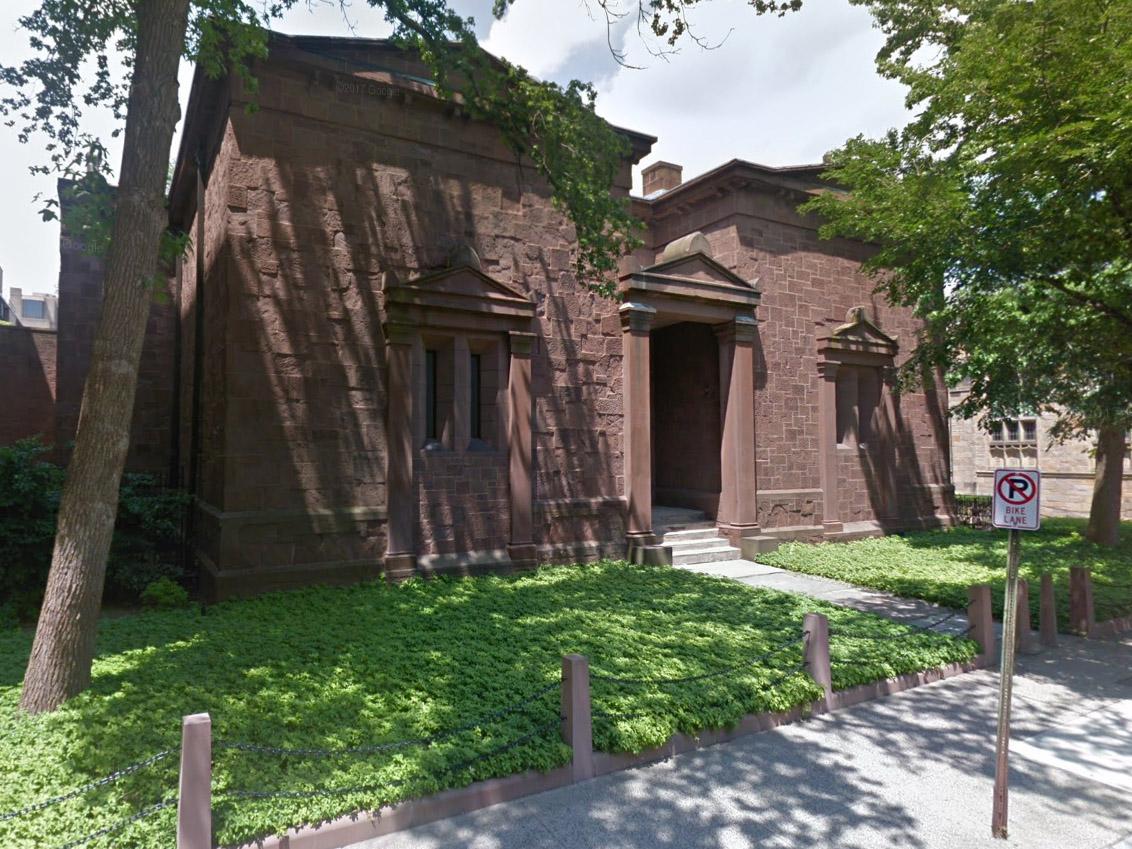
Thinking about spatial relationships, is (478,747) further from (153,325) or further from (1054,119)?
(153,325)

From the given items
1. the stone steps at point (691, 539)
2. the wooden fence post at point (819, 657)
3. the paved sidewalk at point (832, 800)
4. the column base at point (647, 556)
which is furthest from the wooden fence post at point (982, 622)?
the stone steps at point (691, 539)

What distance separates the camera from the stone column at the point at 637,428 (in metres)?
12.0

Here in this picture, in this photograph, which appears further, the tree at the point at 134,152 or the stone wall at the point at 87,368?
the stone wall at the point at 87,368

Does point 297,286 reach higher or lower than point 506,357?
higher

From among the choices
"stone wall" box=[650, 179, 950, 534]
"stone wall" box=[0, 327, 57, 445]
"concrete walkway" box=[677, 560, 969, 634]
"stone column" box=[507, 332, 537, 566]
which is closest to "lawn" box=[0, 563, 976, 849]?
"concrete walkway" box=[677, 560, 969, 634]

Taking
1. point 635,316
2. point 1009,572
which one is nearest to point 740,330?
point 635,316

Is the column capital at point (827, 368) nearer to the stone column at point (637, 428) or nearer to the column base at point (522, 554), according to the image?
the stone column at point (637, 428)

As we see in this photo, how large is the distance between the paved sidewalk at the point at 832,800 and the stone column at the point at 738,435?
7089 millimetres

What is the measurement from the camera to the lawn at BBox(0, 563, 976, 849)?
410 centimetres

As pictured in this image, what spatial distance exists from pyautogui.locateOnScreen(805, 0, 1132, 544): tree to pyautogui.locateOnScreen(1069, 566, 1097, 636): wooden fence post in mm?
3120

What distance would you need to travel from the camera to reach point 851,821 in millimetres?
4355

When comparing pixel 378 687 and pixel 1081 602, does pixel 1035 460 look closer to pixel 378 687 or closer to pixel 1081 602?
pixel 1081 602

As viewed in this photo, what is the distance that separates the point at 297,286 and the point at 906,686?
9223 mm

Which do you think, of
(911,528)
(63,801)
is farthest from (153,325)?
(911,528)
